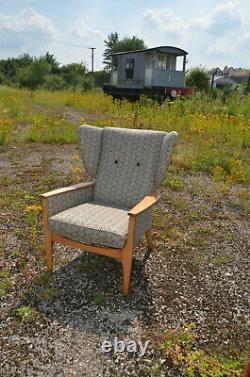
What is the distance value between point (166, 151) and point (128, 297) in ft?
3.91

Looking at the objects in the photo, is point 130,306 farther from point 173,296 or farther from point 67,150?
point 67,150

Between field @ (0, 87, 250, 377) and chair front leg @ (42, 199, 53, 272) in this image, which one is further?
chair front leg @ (42, 199, 53, 272)

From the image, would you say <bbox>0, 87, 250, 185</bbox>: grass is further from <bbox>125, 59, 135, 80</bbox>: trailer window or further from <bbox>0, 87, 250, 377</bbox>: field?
<bbox>125, 59, 135, 80</bbox>: trailer window

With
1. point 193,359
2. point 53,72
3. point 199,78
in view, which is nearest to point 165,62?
point 199,78

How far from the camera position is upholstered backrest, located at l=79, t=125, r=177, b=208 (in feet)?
9.60

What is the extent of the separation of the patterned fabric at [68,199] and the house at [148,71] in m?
13.0

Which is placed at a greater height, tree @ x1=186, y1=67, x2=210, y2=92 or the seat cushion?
tree @ x1=186, y1=67, x2=210, y2=92

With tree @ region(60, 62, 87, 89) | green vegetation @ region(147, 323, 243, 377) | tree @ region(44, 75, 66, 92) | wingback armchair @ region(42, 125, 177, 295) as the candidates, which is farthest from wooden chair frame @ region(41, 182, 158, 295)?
tree @ region(60, 62, 87, 89)

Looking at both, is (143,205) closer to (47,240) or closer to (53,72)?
(47,240)

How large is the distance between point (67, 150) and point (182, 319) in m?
4.69

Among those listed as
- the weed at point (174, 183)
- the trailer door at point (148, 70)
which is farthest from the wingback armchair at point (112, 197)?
the trailer door at point (148, 70)

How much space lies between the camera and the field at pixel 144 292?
1900 millimetres

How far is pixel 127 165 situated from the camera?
9.96 feet

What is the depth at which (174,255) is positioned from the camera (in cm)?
300
